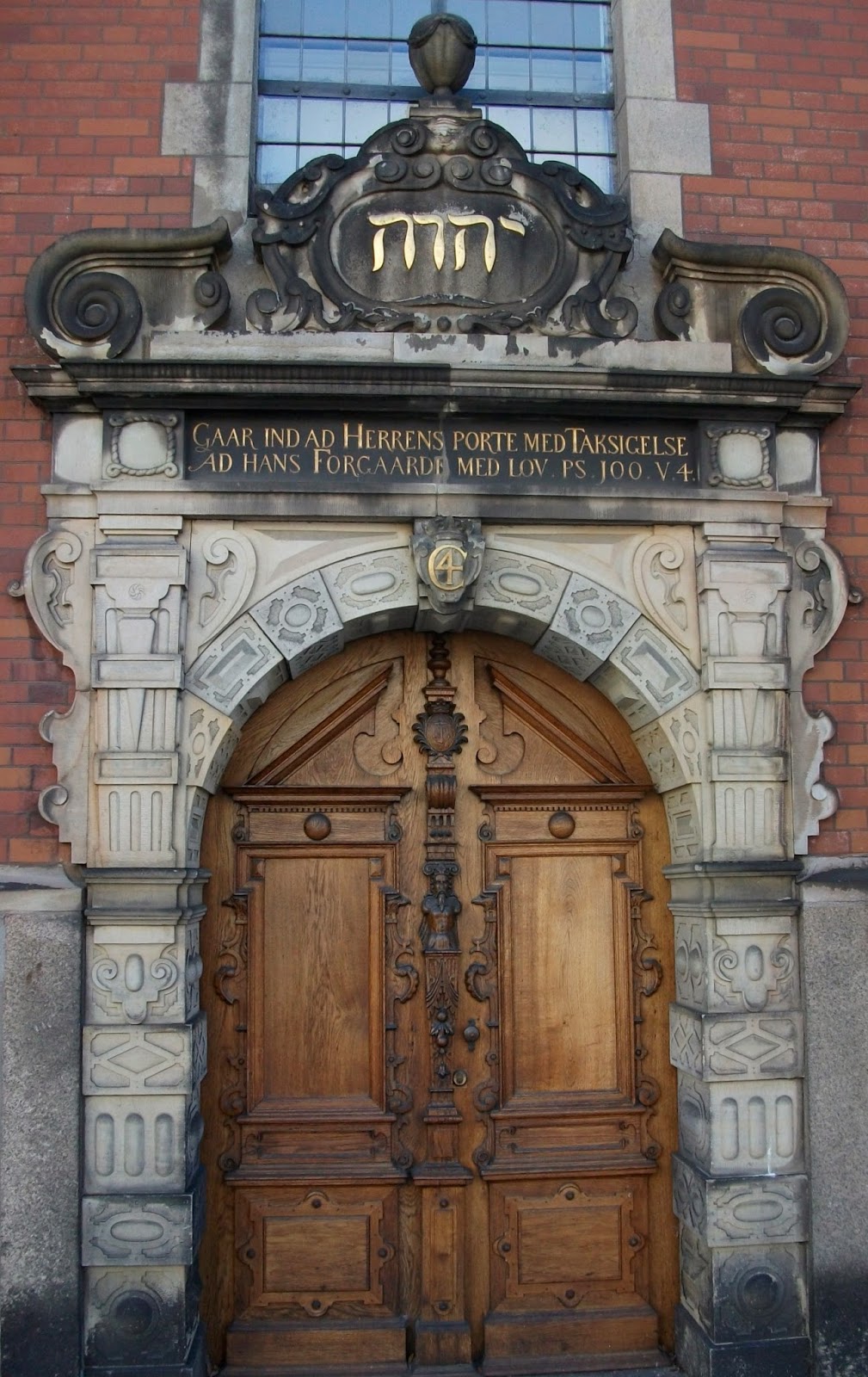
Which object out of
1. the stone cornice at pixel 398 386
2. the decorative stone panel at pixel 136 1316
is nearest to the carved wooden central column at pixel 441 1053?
the decorative stone panel at pixel 136 1316

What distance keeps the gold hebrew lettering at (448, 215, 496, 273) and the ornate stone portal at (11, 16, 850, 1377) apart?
0.06 ft

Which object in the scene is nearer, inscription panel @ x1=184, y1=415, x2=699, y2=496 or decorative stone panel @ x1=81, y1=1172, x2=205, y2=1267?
decorative stone panel @ x1=81, y1=1172, x2=205, y2=1267

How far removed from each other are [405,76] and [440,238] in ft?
3.72

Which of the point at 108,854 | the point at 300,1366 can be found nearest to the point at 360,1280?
the point at 300,1366

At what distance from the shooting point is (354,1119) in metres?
4.91

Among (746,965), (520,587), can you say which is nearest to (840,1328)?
(746,965)

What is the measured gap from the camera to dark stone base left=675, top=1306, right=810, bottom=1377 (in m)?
4.53

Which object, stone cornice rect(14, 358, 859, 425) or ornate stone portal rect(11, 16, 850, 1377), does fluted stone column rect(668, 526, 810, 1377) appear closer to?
ornate stone portal rect(11, 16, 850, 1377)

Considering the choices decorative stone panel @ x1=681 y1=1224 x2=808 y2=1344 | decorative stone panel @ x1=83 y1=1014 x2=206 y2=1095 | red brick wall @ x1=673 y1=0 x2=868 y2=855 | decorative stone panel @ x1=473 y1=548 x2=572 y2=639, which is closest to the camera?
decorative stone panel @ x1=83 y1=1014 x2=206 y2=1095

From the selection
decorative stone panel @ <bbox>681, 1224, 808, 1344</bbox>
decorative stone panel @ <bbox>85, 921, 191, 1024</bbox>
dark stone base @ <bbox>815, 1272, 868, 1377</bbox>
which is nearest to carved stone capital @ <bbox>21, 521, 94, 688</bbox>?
decorative stone panel @ <bbox>85, 921, 191, 1024</bbox>

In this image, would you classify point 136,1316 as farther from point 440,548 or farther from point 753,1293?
point 440,548

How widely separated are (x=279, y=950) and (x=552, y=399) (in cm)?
243

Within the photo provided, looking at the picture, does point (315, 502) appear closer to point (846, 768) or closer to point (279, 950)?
point (279, 950)

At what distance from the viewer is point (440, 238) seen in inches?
193
